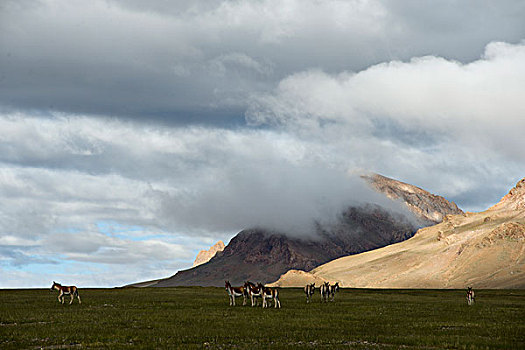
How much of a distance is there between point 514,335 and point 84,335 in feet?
79.9

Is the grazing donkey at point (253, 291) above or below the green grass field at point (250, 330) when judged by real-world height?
above

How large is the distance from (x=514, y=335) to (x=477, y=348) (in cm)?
665

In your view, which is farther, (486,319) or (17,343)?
(486,319)

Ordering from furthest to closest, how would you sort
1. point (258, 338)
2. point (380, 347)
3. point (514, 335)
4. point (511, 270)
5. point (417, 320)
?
point (511, 270), point (417, 320), point (514, 335), point (258, 338), point (380, 347)

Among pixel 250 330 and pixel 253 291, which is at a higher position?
pixel 253 291

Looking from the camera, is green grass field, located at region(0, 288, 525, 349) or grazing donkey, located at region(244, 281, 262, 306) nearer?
green grass field, located at region(0, 288, 525, 349)

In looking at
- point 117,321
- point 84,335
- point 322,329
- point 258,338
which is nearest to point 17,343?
point 84,335

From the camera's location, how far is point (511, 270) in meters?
200

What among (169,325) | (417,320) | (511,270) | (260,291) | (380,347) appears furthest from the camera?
(511,270)

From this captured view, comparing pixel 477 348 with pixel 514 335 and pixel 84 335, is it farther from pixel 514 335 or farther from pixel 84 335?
pixel 84 335

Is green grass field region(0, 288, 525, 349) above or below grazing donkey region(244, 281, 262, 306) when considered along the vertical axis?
below

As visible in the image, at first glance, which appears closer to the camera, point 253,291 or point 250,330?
point 250,330

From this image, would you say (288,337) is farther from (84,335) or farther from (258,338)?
(84,335)

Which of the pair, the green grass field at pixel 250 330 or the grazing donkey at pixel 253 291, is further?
the grazing donkey at pixel 253 291
